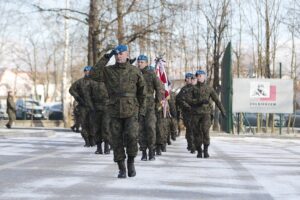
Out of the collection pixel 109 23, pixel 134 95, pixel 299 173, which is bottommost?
pixel 299 173

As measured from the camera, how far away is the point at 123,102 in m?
9.71

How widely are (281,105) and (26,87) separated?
303 ft

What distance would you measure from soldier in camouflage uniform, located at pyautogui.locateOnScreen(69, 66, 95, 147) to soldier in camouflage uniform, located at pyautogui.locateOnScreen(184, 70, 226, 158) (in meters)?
2.19

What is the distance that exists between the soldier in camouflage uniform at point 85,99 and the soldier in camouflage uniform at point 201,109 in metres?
2.19

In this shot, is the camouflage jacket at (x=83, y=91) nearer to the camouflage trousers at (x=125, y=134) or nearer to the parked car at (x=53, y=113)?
the camouflage trousers at (x=125, y=134)

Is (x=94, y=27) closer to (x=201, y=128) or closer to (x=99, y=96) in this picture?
(x=99, y=96)

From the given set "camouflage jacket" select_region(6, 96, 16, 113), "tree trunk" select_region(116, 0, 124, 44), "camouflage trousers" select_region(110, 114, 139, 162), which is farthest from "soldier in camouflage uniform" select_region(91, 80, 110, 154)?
"camouflage jacket" select_region(6, 96, 16, 113)

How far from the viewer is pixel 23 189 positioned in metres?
8.31

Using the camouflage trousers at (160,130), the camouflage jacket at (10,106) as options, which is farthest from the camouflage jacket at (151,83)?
the camouflage jacket at (10,106)

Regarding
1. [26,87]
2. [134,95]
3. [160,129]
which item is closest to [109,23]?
[160,129]

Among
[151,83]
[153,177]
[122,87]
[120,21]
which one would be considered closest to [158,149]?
[151,83]

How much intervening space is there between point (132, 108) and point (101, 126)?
5319 mm

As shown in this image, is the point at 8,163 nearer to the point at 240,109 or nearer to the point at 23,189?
the point at 23,189

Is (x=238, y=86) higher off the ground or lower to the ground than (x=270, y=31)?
lower
